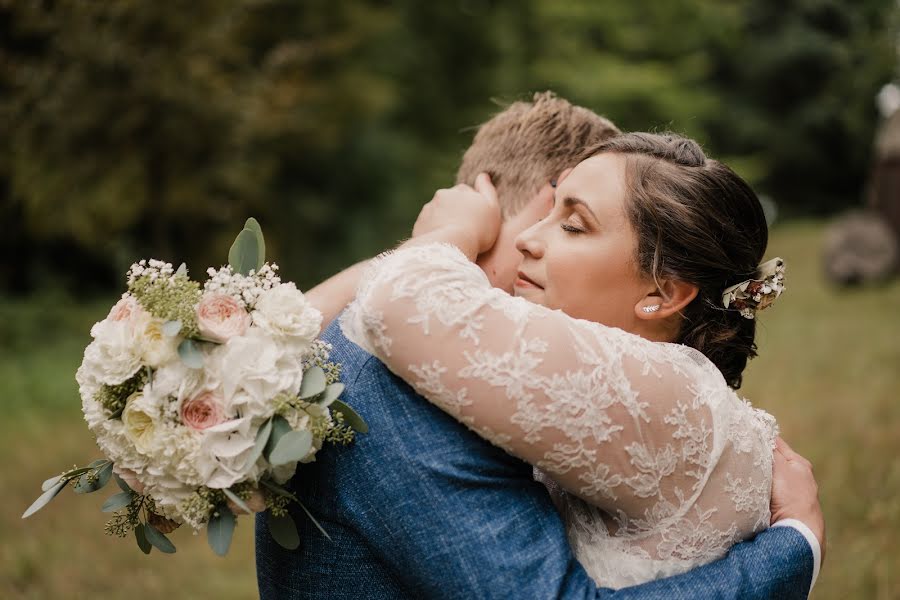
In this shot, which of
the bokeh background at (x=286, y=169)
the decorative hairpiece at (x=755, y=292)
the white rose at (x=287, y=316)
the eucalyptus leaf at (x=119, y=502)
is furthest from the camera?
the bokeh background at (x=286, y=169)

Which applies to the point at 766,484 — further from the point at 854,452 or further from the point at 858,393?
the point at 858,393

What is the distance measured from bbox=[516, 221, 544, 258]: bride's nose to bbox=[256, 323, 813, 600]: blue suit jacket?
0.49 meters

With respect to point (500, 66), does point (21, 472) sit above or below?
above

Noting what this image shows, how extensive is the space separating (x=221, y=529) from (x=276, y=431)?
24cm

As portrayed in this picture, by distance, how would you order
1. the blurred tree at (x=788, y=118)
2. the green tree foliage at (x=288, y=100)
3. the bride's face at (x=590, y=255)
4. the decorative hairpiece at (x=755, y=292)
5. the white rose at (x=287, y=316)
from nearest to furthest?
the white rose at (x=287, y=316) < the bride's face at (x=590, y=255) < the decorative hairpiece at (x=755, y=292) < the green tree foliage at (x=288, y=100) < the blurred tree at (x=788, y=118)

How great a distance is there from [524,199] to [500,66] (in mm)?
18707

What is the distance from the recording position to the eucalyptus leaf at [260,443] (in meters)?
1.65

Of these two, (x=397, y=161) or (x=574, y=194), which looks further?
(x=397, y=161)

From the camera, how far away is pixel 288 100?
479 inches

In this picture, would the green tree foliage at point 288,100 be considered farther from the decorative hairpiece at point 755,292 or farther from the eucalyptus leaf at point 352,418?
the eucalyptus leaf at point 352,418

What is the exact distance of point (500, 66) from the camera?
20.2 m

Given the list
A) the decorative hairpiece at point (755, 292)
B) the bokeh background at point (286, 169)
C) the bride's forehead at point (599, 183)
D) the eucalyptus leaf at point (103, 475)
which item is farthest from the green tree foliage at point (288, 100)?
the eucalyptus leaf at point (103, 475)

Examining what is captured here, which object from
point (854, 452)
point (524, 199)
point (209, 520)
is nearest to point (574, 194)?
point (524, 199)

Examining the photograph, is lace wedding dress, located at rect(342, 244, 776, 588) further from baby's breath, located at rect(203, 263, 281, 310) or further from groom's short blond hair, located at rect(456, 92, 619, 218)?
groom's short blond hair, located at rect(456, 92, 619, 218)
